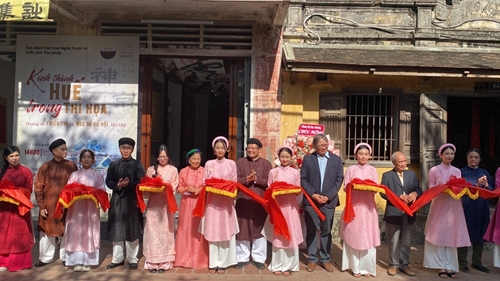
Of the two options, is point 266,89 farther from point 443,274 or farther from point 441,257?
point 443,274

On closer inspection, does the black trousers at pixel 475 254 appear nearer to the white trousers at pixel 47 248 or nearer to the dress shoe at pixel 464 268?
the dress shoe at pixel 464 268

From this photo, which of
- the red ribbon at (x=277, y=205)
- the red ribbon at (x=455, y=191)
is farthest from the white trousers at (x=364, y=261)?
the red ribbon at (x=277, y=205)

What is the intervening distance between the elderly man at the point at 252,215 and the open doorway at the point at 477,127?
21.8 feet

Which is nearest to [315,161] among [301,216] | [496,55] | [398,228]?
[301,216]

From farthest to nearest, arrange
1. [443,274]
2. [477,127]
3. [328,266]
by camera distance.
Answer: [477,127]
[328,266]
[443,274]

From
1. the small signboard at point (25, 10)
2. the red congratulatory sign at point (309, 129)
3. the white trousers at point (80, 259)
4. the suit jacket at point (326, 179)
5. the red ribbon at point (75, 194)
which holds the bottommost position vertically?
the white trousers at point (80, 259)

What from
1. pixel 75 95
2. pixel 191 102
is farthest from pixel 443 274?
pixel 191 102

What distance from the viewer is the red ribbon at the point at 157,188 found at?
18.3 ft

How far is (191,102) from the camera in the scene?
1306 cm

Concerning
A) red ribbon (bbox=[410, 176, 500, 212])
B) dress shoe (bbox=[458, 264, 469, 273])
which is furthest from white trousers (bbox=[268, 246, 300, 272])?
dress shoe (bbox=[458, 264, 469, 273])

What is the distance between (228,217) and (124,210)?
1.44m

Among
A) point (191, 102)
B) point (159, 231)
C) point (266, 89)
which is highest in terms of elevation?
point (191, 102)

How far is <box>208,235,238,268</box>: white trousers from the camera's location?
5.75m

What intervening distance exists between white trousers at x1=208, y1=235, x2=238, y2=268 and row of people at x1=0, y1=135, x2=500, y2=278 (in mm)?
13
